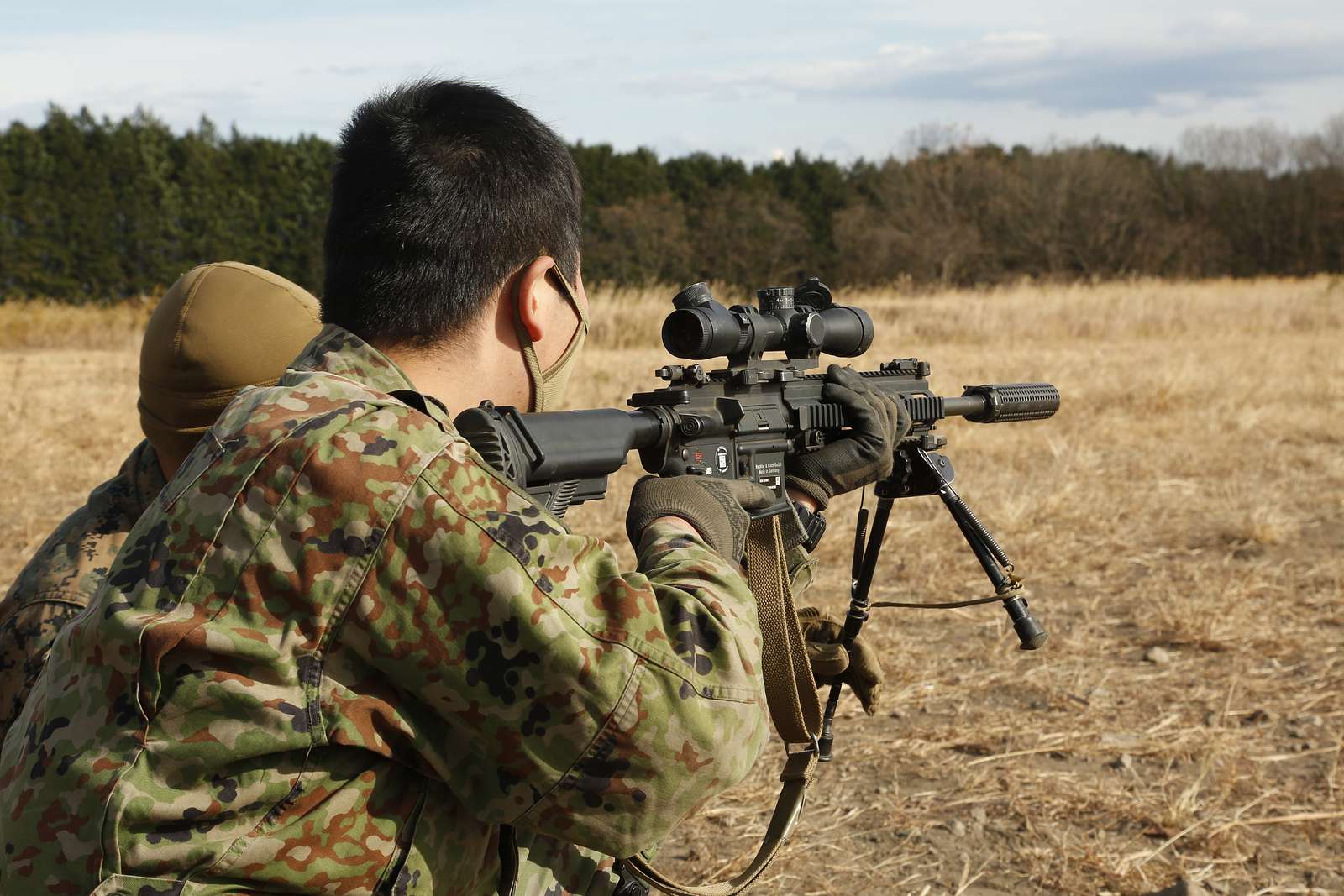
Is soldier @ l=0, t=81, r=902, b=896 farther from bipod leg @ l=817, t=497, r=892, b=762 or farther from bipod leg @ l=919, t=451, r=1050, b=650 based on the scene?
bipod leg @ l=919, t=451, r=1050, b=650

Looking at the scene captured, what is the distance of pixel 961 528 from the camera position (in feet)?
11.3

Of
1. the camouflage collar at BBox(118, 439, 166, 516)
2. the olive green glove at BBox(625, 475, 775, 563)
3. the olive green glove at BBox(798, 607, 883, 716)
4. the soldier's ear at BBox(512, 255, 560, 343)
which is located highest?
the soldier's ear at BBox(512, 255, 560, 343)

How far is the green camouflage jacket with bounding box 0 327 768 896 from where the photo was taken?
61.5 inches

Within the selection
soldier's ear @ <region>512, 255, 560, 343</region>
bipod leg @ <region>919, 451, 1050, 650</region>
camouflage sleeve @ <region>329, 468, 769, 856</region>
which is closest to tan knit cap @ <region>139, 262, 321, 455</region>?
soldier's ear @ <region>512, 255, 560, 343</region>

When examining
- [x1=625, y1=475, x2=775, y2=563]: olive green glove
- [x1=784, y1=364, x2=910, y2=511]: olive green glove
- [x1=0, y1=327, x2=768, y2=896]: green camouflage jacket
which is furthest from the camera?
[x1=784, y1=364, x2=910, y2=511]: olive green glove

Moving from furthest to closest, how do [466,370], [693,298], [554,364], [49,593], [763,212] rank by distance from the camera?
[763,212] → [693,298] → [49,593] → [554,364] → [466,370]

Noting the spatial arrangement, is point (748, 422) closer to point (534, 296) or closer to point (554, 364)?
point (554, 364)

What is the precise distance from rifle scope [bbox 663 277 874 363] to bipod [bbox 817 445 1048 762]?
422 mm

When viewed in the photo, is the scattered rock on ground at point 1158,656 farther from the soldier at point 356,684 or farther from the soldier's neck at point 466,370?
the soldier's neck at point 466,370

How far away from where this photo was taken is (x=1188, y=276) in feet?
Answer: 119

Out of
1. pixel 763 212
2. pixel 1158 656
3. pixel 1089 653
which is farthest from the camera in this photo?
pixel 763 212

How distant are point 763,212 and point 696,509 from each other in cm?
2947

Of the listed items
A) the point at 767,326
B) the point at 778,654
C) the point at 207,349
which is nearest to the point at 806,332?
the point at 767,326

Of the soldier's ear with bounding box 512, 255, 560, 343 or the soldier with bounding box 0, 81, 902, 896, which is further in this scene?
the soldier's ear with bounding box 512, 255, 560, 343
